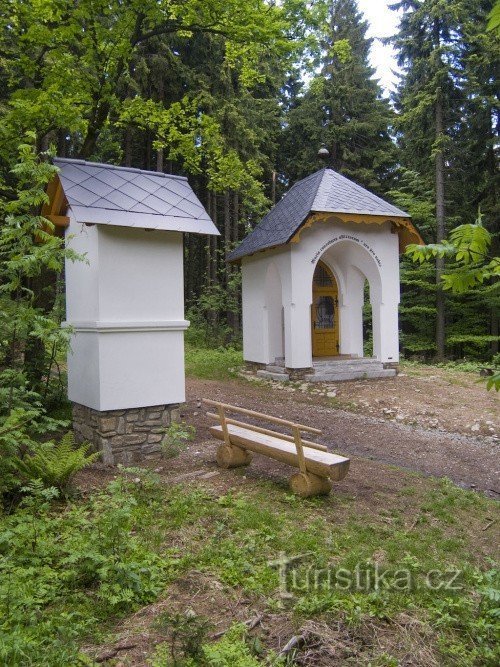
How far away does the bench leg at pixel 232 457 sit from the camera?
5.62 meters

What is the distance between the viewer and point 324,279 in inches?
588

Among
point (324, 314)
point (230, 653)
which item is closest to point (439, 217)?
point (324, 314)

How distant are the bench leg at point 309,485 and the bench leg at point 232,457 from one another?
0.94m

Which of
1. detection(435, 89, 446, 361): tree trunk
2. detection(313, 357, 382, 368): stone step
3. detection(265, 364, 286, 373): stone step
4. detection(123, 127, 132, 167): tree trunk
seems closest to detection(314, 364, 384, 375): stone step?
detection(313, 357, 382, 368): stone step

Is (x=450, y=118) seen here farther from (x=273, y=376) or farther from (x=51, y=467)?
(x=51, y=467)

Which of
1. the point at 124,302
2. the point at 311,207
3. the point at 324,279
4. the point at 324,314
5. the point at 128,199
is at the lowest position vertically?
the point at 324,314

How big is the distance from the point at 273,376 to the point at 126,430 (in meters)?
7.07

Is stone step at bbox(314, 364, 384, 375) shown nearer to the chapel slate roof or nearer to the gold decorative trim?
the gold decorative trim

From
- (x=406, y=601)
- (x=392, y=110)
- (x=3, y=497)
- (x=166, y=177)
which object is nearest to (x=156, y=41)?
(x=166, y=177)

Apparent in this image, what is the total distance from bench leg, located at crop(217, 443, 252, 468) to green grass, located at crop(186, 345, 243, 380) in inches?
286

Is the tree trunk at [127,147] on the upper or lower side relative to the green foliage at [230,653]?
upper

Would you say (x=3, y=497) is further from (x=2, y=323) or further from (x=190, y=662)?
(x=190, y=662)

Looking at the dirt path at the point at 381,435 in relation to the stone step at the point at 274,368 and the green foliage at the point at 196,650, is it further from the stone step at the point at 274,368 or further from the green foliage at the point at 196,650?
the green foliage at the point at 196,650

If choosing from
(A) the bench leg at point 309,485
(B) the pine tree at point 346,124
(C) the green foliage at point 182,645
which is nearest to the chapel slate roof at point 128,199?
(A) the bench leg at point 309,485
